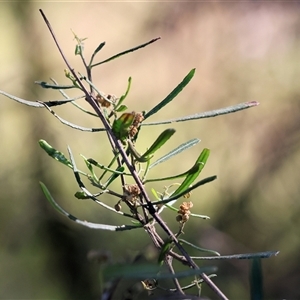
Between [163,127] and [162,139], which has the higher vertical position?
[163,127]

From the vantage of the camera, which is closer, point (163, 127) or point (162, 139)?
point (162, 139)

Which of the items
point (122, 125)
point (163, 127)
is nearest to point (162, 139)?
point (122, 125)

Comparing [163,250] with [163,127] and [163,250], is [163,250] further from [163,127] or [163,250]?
[163,127]

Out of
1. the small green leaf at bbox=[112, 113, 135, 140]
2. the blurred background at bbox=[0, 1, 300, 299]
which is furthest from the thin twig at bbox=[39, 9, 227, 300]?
the blurred background at bbox=[0, 1, 300, 299]

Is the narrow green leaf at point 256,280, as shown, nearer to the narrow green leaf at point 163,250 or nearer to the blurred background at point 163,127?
the narrow green leaf at point 163,250

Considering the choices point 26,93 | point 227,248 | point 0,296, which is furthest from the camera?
point 26,93

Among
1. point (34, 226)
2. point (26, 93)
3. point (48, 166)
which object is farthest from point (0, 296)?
point (26, 93)

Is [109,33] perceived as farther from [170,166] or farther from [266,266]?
[266,266]
